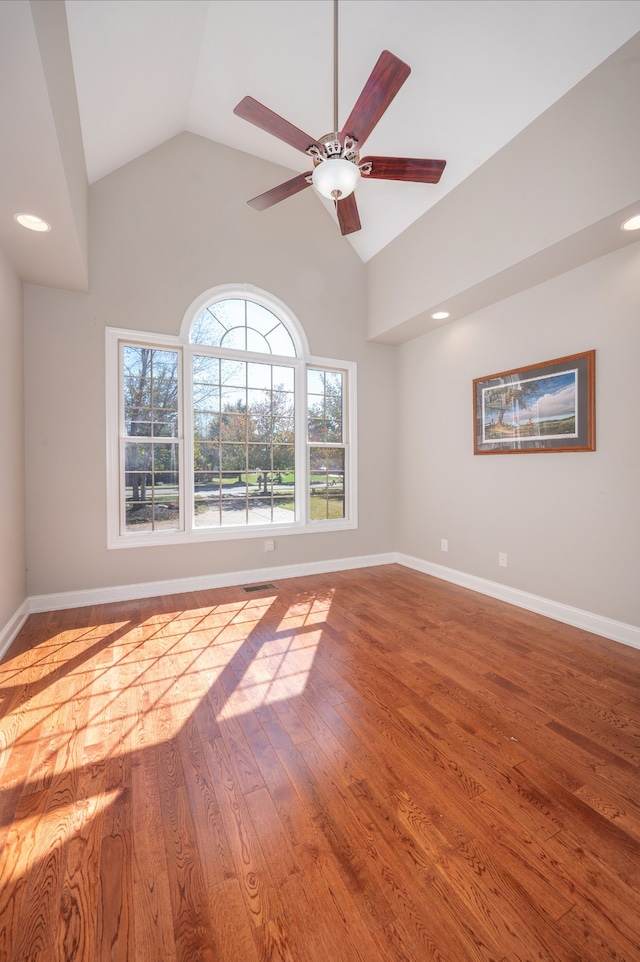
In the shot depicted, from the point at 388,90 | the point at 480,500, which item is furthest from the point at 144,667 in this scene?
the point at 388,90

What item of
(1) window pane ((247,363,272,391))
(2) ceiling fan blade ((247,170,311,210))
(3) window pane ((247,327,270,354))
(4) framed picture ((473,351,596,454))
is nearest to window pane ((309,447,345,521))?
(1) window pane ((247,363,272,391))

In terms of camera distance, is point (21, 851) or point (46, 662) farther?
point (46, 662)

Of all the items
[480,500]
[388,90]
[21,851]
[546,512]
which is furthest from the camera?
[480,500]

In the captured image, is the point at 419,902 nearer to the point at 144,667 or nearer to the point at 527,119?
the point at 144,667

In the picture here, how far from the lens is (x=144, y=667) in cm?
249

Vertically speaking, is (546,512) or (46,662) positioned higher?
(546,512)

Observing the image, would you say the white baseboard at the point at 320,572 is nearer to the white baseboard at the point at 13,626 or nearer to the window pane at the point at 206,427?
the white baseboard at the point at 13,626

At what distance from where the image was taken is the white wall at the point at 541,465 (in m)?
2.78

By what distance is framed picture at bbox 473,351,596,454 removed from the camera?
117 inches

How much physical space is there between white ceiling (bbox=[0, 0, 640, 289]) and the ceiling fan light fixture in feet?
4.19

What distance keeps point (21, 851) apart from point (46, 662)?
1.48 m

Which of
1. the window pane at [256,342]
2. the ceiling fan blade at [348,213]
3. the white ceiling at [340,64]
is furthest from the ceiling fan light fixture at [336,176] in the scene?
the window pane at [256,342]

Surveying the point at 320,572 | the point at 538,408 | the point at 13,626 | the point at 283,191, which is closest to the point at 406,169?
the point at 283,191

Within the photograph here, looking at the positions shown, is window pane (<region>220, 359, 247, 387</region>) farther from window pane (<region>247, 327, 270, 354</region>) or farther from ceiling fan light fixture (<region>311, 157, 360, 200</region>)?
ceiling fan light fixture (<region>311, 157, 360, 200</region>)
